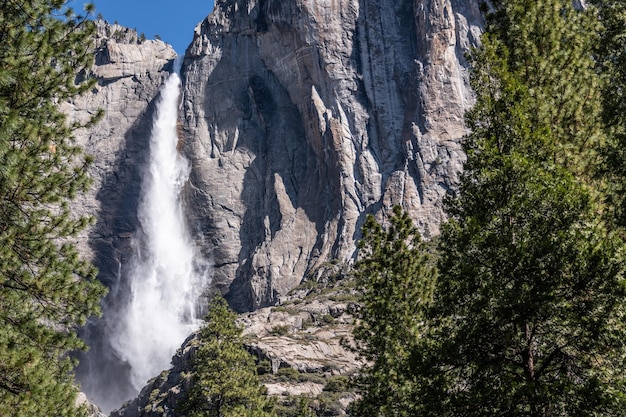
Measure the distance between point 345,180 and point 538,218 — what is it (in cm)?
7505

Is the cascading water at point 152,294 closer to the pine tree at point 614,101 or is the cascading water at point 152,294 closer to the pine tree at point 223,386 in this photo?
the pine tree at point 223,386

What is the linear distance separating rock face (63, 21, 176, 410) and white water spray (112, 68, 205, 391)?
1.78 meters

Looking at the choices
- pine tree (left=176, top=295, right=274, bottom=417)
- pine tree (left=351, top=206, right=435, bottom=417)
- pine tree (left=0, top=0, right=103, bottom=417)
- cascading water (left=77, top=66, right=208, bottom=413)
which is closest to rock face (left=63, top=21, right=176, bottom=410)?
cascading water (left=77, top=66, right=208, bottom=413)

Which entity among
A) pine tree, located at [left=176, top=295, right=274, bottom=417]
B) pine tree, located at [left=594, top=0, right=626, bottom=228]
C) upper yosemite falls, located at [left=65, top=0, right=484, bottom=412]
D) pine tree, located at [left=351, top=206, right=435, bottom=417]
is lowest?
pine tree, located at [left=176, top=295, right=274, bottom=417]

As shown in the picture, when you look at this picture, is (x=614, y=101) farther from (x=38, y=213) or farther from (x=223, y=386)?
(x=223, y=386)

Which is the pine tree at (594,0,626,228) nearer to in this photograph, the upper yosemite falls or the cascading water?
the upper yosemite falls

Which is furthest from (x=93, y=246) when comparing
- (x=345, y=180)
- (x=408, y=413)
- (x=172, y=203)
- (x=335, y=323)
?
(x=408, y=413)

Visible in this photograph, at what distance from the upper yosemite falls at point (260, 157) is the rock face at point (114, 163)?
0.24 m

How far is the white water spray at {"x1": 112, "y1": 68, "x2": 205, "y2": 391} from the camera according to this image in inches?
3511

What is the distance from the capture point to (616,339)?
952 centimetres

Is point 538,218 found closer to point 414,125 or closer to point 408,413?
point 408,413

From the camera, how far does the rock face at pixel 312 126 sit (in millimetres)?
83625

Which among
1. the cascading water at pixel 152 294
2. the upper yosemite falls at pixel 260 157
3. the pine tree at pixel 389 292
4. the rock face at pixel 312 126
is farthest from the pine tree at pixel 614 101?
the cascading water at pixel 152 294

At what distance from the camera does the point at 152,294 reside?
310 ft
